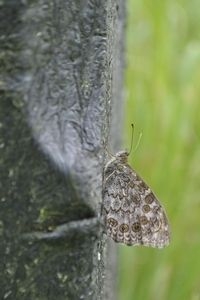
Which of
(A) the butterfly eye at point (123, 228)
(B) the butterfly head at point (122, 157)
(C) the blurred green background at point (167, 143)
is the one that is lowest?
(C) the blurred green background at point (167, 143)

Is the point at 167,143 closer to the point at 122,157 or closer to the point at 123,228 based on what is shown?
the point at 122,157

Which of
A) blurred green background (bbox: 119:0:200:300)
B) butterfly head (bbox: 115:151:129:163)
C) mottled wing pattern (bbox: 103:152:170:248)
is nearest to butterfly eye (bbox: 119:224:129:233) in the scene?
mottled wing pattern (bbox: 103:152:170:248)

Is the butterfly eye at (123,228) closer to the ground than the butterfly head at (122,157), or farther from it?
farther from it

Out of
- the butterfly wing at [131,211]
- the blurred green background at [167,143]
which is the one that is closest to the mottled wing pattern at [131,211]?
the butterfly wing at [131,211]

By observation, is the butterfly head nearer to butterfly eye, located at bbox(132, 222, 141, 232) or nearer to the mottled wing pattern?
the mottled wing pattern

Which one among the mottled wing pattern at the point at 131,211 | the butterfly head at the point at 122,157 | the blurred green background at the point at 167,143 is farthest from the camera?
the blurred green background at the point at 167,143

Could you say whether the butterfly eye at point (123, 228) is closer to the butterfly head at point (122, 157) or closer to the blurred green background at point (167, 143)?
the butterfly head at point (122, 157)

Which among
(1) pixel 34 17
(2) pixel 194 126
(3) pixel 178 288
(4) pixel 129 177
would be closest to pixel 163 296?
(3) pixel 178 288
